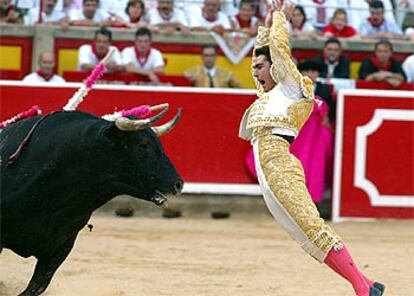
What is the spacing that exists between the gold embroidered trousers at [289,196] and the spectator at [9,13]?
558 centimetres

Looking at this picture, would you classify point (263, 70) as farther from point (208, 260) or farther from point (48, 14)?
point (48, 14)

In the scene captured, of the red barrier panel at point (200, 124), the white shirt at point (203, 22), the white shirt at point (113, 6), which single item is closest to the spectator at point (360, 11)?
the white shirt at point (203, 22)

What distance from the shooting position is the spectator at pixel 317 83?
31.7 ft

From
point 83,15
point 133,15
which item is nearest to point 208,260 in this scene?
point 133,15

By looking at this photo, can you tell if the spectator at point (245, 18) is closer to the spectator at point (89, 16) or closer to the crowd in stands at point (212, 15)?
the crowd in stands at point (212, 15)

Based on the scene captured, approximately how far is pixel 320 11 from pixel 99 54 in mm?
2171

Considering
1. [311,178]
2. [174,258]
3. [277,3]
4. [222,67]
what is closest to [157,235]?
[174,258]

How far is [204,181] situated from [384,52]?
1935mm

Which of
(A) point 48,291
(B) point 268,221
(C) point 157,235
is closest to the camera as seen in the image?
(A) point 48,291

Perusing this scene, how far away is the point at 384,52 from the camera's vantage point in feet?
33.9

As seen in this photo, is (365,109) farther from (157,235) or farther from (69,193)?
(69,193)

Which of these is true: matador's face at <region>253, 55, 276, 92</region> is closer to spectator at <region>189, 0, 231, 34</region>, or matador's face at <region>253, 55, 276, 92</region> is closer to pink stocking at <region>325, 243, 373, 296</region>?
pink stocking at <region>325, 243, 373, 296</region>

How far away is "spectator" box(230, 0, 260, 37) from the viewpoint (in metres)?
10.8

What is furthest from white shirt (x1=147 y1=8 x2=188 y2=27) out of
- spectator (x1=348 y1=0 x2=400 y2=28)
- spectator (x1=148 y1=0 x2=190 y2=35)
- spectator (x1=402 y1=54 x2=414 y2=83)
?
spectator (x1=402 y1=54 x2=414 y2=83)
